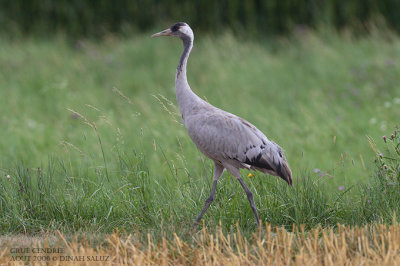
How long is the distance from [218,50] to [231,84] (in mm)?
1709

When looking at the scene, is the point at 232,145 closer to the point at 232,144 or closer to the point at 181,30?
the point at 232,144

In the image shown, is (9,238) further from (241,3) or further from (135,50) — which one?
(241,3)

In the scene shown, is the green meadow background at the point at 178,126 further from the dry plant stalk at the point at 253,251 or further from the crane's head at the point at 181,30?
the crane's head at the point at 181,30

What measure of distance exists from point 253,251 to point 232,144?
100cm

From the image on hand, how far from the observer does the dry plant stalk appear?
4215 millimetres

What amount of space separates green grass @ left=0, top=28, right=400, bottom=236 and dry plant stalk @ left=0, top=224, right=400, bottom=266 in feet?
1.24

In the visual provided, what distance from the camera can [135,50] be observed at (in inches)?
501

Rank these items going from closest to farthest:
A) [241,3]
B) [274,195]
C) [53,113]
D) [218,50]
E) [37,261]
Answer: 1. [37,261]
2. [274,195]
3. [53,113]
4. [218,50]
5. [241,3]

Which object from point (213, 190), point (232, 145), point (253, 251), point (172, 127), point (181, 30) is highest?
point (181, 30)

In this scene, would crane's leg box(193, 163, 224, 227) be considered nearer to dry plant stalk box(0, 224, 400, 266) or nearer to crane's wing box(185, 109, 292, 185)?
crane's wing box(185, 109, 292, 185)

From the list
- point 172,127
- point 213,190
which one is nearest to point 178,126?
point 172,127

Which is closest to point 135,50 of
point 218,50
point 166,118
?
point 218,50

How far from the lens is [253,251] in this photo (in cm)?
459

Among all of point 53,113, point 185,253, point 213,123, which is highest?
point 213,123
